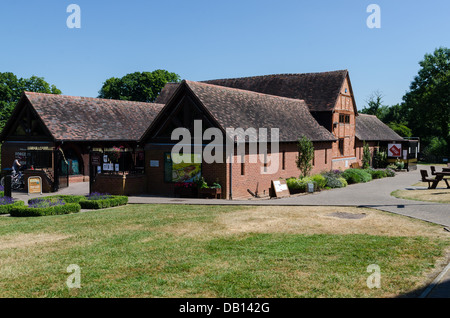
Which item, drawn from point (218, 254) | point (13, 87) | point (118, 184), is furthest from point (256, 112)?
point (13, 87)

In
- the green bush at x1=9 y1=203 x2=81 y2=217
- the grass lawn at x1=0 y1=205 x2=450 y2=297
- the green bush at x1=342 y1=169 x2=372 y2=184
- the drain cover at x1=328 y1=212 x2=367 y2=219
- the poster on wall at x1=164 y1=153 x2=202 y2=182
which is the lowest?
the grass lawn at x1=0 y1=205 x2=450 y2=297

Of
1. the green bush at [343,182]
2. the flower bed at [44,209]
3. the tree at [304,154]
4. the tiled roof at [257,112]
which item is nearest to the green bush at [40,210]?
the flower bed at [44,209]

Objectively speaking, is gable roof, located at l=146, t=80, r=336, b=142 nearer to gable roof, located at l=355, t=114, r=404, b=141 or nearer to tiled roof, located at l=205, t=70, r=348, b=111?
tiled roof, located at l=205, t=70, r=348, b=111

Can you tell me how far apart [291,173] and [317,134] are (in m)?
5.90

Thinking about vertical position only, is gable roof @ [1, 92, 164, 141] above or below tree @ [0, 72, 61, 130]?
below

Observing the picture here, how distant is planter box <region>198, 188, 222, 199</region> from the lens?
22020 millimetres

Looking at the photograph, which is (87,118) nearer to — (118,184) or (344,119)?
(118,184)

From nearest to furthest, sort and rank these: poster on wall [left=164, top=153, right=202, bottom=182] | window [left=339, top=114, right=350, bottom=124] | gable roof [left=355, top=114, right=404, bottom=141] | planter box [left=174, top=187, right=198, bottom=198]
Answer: planter box [left=174, top=187, right=198, bottom=198]
poster on wall [left=164, top=153, right=202, bottom=182]
window [left=339, top=114, right=350, bottom=124]
gable roof [left=355, top=114, right=404, bottom=141]

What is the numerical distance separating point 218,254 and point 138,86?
221ft

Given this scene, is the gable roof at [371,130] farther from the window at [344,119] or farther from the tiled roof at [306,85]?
the tiled roof at [306,85]

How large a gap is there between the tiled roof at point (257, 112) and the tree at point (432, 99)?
33.8 metres

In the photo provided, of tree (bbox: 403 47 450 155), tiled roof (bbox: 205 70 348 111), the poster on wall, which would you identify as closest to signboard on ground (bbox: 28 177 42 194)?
the poster on wall

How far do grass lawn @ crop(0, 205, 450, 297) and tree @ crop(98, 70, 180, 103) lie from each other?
59.3 metres

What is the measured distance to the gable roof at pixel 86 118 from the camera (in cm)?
2805
